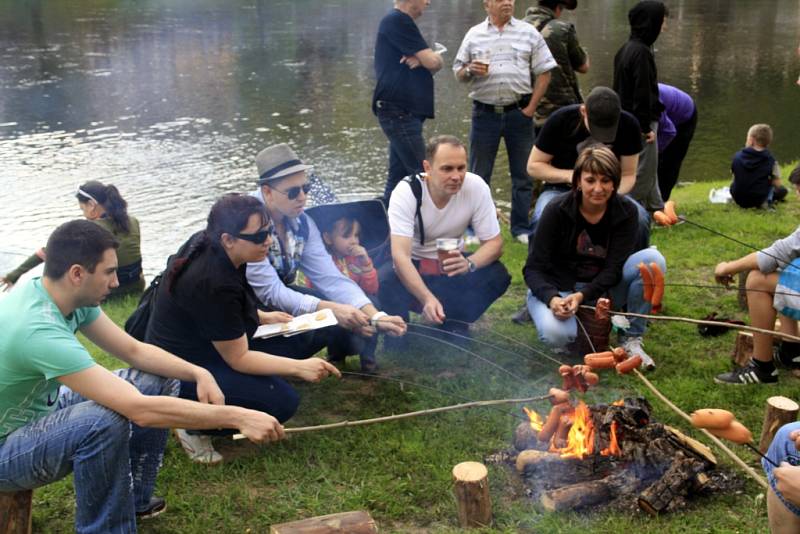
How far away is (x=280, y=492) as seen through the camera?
3893mm

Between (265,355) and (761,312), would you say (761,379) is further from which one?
(265,355)

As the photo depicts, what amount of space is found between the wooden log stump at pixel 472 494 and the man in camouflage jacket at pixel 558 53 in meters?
4.53

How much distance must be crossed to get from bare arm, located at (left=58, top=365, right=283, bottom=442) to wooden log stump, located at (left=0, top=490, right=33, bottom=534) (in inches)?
20.8

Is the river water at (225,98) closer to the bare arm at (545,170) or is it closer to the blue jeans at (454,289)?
the blue jeans at (454,289)

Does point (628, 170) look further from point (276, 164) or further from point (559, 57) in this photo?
point (276, 164)

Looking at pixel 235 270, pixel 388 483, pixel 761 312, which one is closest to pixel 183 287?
pixel 235 270

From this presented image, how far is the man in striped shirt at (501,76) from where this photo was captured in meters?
6.82

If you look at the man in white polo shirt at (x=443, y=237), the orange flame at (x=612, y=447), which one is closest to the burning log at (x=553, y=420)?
the orange flame at (x=612, y=447)

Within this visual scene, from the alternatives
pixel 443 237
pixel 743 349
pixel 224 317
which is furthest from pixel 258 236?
pixel 743 349

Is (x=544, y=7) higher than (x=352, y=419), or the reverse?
(x=544, y=7)

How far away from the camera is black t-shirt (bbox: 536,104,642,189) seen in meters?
5.68

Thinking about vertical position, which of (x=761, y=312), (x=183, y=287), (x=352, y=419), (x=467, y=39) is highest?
(x=467, y=39)

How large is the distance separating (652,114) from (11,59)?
62.9 ft

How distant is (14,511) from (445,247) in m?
2.88
